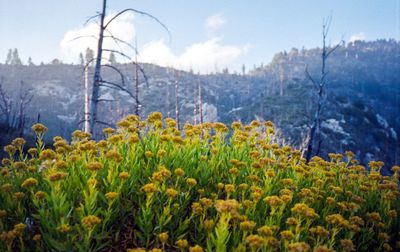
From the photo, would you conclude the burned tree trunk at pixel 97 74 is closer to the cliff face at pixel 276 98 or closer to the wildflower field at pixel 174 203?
the wildflower field at pixel 174 203

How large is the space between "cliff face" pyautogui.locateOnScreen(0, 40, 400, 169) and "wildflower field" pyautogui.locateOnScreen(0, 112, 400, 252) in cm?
3974

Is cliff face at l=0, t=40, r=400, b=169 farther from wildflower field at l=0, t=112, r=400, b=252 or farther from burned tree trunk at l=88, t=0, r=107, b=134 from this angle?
wildflower field at l=0, t=112, r=400, b=252

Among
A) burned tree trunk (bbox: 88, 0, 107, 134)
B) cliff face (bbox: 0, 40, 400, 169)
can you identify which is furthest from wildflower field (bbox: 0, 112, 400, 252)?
cliff face (bbox: 0, 40, 400, 169)

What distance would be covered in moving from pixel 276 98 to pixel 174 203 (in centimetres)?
10166

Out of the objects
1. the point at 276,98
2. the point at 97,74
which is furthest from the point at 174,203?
the point at 276,98

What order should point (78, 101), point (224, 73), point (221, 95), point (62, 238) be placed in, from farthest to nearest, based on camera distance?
point (224, 73) → point (221, 95) → point (78, 101) → point (62, 238)

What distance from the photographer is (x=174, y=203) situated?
3754mm

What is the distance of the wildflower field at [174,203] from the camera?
3.03m

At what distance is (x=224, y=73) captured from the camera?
165 meters

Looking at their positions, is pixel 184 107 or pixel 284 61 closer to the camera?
pixel 184 107

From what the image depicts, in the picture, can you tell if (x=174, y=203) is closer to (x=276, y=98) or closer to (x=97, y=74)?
(x=97, y=74)

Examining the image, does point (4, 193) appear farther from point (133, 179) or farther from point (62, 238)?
point (133, 179)

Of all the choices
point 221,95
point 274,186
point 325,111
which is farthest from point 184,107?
point 274,186

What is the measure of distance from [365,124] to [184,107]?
5133 cm
